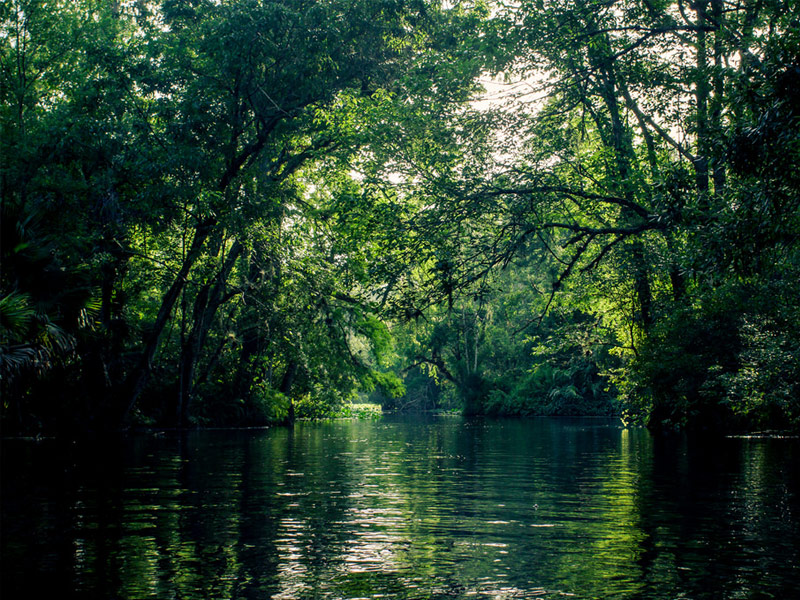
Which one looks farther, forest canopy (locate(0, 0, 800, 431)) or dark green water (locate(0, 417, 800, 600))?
forest canopy (locate(0, 0, 800, 431))

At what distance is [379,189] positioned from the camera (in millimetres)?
19516

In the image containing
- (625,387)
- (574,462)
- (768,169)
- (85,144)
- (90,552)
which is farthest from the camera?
(625,387)

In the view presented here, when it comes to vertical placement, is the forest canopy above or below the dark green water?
above

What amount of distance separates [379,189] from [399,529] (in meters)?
12.1

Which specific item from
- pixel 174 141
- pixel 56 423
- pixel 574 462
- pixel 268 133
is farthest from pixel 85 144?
pixel 574 462

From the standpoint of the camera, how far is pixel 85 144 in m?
23.9

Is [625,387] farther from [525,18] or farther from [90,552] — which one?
[90,552]

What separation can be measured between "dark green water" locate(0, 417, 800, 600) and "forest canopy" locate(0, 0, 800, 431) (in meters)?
3.67

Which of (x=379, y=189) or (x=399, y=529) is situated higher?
(x=379, y=189)

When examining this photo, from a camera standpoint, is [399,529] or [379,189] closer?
[399,529]

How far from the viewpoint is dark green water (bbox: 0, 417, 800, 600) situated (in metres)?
6.18

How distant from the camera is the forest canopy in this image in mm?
16688

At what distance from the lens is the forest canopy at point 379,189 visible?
16688 mm

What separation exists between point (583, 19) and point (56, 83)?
2215 centimetres
